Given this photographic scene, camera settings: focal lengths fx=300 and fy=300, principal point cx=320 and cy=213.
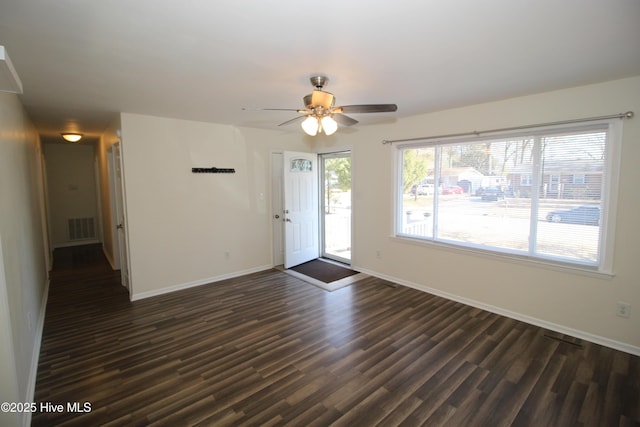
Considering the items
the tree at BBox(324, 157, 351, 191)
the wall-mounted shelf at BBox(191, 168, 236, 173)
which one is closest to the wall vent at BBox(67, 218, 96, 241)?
the wall-mounted shelf at BBox(191, 168, 236, 173)

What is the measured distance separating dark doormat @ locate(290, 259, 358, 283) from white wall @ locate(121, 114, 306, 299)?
659 millimetres

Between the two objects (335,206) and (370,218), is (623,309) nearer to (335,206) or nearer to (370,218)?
(370,218)

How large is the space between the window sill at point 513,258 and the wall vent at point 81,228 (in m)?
7.68

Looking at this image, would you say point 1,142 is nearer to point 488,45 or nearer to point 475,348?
point 488,45

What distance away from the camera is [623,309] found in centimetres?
277

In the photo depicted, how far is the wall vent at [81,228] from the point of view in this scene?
7442mm

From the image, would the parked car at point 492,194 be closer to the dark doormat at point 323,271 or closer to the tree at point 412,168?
the tree at point 412,168

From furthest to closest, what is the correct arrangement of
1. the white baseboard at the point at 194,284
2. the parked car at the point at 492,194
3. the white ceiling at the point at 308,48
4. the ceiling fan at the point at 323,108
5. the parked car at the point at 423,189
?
the parked car at the point at 423,189, the white baseboard at the point at 194,284, the parked car at the point at 492,194, the ceiling fan at the point at 323,108, the white ceiling at the point at 308,48

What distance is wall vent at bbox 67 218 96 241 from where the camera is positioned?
7442mm

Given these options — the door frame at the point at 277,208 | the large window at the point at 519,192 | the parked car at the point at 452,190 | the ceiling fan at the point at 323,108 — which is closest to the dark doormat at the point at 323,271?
the door frame at the point at 277,208

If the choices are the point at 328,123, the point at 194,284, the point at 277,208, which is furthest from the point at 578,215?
the point at 194,284

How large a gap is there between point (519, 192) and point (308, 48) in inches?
110

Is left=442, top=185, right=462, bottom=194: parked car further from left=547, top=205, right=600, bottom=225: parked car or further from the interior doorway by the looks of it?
the interior doorway

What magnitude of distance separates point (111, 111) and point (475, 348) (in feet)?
15.9
